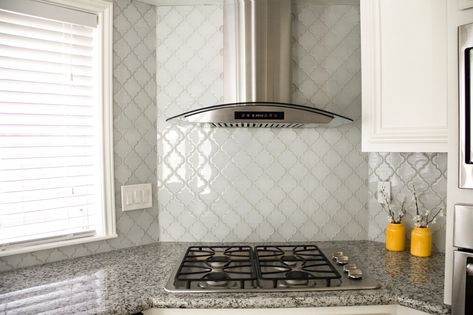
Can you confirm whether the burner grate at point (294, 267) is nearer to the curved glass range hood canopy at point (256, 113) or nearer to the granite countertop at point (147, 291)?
the granite countertop at point (147, 291)

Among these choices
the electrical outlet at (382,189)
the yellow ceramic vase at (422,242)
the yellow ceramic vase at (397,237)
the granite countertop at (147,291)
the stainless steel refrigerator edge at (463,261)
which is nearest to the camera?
the stainless steel refrigerator edge at (463,261)

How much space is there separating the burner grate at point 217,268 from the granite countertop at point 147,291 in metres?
0.07

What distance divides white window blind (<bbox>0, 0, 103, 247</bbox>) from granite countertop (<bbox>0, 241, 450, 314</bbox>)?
0.71 ft

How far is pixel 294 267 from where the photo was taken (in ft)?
5.52

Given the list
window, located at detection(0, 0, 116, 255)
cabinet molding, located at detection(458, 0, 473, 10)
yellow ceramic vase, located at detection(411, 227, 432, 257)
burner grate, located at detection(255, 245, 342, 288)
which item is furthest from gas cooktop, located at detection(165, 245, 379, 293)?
cabinet molding, located at detection(458, 0, 473, 10)

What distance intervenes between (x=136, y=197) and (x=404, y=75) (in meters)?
1.41

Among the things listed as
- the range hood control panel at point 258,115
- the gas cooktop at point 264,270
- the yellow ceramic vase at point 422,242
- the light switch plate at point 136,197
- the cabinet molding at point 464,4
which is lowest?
the gas cooktop at point 264,270

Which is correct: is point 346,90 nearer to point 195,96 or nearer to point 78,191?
point 195,96

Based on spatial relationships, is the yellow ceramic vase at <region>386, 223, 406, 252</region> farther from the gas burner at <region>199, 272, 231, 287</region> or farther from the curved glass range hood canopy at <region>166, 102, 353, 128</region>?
the gas burner at <region>199, 272, 231, 287</region>

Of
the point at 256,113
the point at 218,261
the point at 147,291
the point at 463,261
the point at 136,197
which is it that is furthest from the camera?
the point at 136,197

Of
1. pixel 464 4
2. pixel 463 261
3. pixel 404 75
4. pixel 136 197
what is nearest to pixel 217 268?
pixel 136 197

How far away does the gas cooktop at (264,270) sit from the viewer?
4.80 ft

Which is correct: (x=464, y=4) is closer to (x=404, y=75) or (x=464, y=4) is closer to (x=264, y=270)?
(x=404, y=75)

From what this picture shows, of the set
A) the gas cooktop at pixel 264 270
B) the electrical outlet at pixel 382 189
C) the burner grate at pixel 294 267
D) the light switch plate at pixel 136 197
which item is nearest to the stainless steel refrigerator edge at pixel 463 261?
the gas cooktop at pixel 264 270
